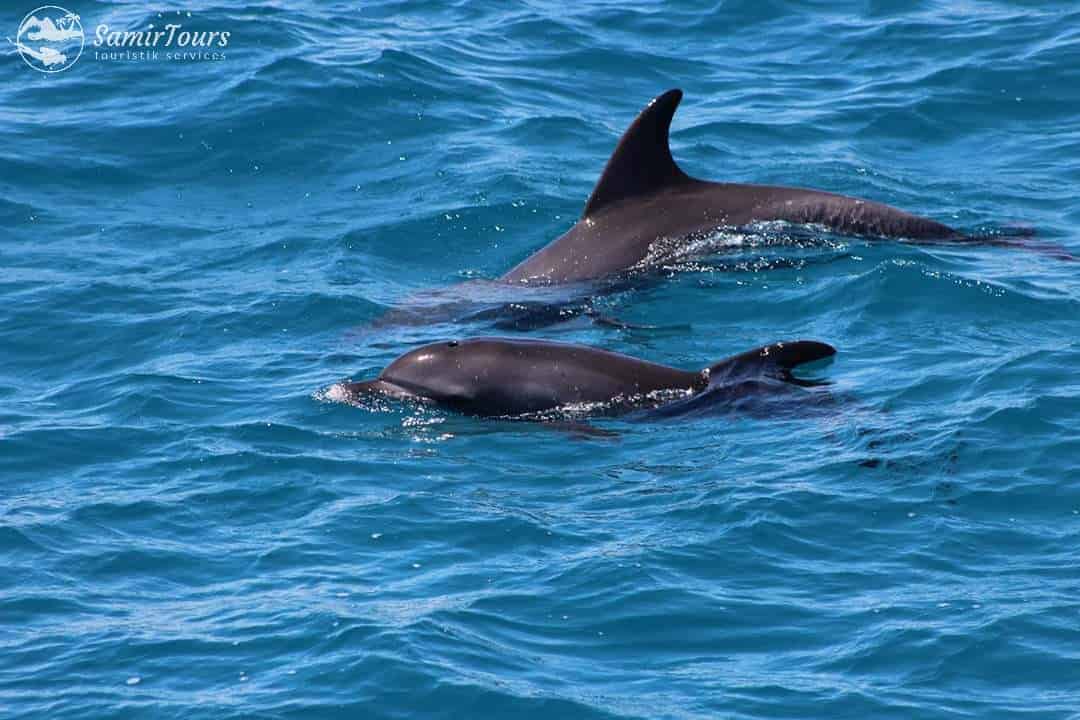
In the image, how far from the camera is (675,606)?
35.3ft

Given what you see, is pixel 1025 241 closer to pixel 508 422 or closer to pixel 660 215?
pixel 660 215

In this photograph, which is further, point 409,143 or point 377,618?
point 409,143

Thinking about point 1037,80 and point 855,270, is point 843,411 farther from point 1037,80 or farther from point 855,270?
point 1037,80

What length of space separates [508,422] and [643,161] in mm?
4391

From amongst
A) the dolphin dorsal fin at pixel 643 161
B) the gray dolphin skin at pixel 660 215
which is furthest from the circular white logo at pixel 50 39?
the dolphin dorsal fin at pixel 643 161

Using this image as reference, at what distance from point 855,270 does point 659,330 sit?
2123mm

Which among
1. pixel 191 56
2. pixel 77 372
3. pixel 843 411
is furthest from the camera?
pixel 191 56

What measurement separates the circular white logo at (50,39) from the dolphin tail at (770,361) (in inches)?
548

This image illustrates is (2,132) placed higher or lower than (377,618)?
higher

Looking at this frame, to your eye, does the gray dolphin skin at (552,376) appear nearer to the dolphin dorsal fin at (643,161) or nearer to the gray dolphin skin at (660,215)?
the gray dolphin skin at (660,215)

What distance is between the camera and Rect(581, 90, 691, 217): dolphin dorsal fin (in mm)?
16781

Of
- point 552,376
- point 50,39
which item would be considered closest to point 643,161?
point 552,376

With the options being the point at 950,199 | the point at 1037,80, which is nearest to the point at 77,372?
the point at 950,199

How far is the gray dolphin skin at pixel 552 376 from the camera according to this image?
45.1ft
